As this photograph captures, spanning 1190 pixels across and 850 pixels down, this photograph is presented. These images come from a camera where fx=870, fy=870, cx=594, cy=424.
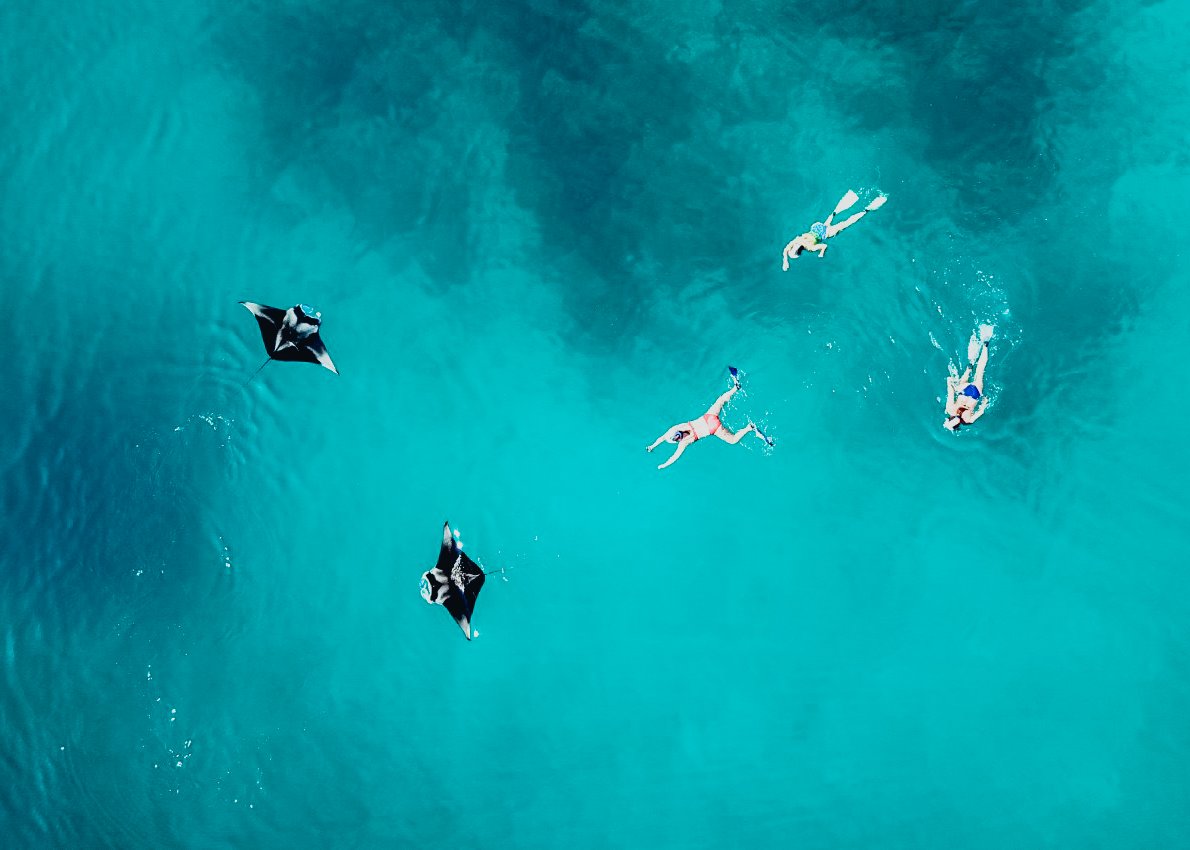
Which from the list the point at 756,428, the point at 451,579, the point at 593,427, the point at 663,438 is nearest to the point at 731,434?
the point at 756,428

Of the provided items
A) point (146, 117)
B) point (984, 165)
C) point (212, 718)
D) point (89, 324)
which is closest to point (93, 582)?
point (212, 718)

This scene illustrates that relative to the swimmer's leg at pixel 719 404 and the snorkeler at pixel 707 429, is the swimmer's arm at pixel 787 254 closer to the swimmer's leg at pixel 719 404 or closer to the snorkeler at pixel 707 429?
the snorkeler at pixel 707 429

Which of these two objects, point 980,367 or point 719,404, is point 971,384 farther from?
point 719,404

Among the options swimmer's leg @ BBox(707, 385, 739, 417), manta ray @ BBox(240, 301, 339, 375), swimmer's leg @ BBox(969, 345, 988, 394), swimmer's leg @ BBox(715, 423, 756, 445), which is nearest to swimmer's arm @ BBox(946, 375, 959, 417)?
swimmer's leg @ BBox(969, 345, 988, 394)

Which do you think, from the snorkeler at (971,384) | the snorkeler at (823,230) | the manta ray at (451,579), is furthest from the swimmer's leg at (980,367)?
the manta ray at (451,579)

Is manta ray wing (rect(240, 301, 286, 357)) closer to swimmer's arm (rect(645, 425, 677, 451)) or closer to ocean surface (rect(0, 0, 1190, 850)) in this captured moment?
ocean surface (rect(0, 0, 1190, 850))
